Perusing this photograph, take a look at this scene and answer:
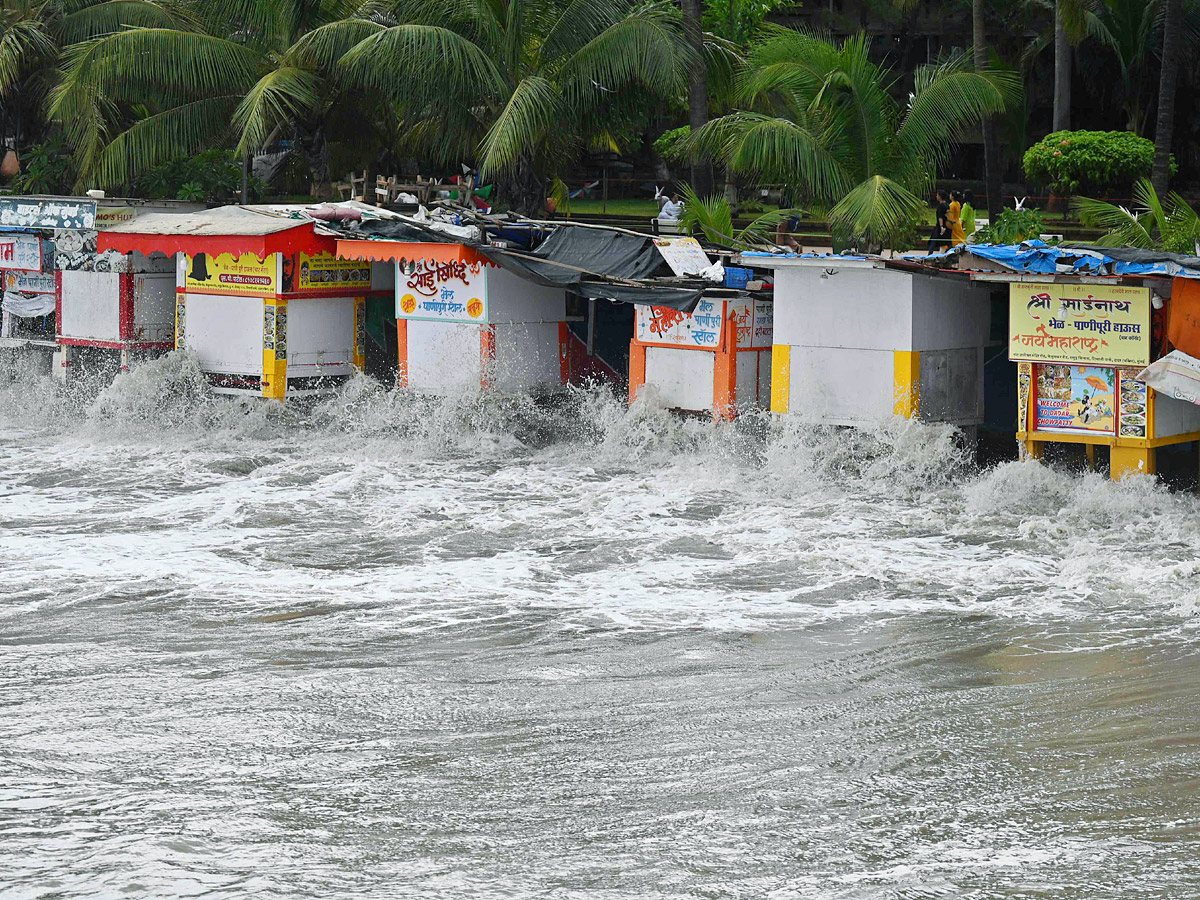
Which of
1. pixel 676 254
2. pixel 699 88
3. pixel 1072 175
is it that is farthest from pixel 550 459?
pixel 1072 175

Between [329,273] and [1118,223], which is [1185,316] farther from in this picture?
[329,273]

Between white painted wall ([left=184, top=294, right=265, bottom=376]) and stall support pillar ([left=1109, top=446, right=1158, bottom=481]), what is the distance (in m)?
9.91

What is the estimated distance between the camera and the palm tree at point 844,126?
708 inches

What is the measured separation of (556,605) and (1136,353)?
6027mm

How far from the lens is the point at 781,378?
16.2 m

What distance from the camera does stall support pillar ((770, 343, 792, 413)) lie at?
16.1 meters

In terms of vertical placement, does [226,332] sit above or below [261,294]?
below

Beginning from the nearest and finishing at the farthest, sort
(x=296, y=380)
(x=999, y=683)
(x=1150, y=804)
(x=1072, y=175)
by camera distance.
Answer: (x=1150, y=804)
(x=999, y=683)
(x=296, y=380)
(x=1072, y=175)

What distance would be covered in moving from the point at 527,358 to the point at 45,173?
42.4ft

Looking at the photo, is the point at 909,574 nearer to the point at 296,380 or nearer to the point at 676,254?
the point at 676,254

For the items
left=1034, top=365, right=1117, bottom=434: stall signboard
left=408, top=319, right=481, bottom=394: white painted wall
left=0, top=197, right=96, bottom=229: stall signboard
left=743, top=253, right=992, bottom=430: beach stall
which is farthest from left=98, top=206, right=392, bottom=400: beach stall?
left=1034, top=365, right=1117, bottom=434: stall signboard

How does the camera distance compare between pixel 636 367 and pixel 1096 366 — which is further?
pixel 636 367

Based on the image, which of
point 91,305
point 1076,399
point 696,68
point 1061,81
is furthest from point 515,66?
point 1061,81

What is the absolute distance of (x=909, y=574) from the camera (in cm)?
1227
